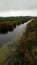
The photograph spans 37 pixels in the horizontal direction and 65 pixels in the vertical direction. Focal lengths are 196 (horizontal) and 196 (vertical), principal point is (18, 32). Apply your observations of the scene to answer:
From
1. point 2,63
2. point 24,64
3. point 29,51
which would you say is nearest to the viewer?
point 24,64

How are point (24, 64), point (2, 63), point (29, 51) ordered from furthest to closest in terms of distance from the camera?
point (29, 51)
point (2, 63)
point (24, 64)

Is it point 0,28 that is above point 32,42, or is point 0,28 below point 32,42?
below

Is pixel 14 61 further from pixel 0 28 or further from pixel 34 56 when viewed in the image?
pixel 0 28

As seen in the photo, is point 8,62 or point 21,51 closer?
point 8,62

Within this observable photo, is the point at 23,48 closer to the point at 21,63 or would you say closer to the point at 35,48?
the point at 35,48

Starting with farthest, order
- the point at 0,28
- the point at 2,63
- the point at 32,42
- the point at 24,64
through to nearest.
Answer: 1. the point at 0,28
2. the point at 32,42
3. the point at 2,63
4. the point at 24,64

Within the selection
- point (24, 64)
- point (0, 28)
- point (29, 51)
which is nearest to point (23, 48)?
point (29, 51)

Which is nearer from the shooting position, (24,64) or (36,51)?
(24,64)

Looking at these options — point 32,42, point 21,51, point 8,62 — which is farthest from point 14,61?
point 32,42

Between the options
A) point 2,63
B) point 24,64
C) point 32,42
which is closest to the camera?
point 24,64
